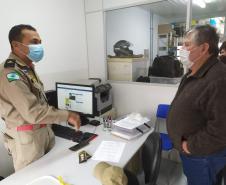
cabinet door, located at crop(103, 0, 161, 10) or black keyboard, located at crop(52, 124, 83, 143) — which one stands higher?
cabinet door, located at crop(103, 0, 161, 10)

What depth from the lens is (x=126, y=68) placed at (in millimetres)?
2795

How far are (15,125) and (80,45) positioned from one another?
178 centimetres

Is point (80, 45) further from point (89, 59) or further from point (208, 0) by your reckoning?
point (208, 0)

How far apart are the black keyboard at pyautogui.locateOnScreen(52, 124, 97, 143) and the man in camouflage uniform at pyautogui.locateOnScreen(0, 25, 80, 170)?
335 mm

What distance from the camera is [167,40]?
467 cm

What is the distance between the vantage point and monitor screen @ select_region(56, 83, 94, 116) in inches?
80.4

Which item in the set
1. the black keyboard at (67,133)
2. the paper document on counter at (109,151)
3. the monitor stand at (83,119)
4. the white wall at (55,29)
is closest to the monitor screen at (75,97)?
the monitor stand at (83,119)

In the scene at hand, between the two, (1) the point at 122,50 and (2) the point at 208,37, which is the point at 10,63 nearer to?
(2) the point at 208,37

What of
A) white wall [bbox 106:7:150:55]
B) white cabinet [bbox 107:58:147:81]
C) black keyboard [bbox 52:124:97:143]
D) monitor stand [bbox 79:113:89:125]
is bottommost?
black keyboard [bbox 52:124:97:143]

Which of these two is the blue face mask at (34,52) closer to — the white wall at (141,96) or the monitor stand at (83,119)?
the monitor stand at (83,119)

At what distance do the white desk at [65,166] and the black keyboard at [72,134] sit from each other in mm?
64

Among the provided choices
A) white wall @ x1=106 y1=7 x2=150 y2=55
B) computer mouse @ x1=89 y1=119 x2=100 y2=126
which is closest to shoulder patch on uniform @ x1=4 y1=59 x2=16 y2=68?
computer mouse @ x1=89 y1=119 x2=100 y2=126

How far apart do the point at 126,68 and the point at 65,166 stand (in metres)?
1.76

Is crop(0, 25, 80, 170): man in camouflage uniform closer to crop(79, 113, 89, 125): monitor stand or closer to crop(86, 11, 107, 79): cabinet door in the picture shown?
crop(79, 113, 89, 125): monitor stand
